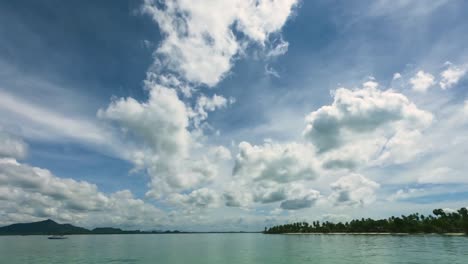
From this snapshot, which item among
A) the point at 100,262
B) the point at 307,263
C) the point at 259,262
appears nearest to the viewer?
the point at 307,263

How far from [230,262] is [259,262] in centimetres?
808

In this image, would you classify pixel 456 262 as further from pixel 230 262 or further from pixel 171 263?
pixel 171 263

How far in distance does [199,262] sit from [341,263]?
3799 centimetres

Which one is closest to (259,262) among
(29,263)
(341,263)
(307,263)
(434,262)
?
(307,263)

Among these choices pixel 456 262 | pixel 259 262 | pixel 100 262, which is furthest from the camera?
pixel 100 262

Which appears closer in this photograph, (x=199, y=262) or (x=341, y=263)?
(x=341, y=263)

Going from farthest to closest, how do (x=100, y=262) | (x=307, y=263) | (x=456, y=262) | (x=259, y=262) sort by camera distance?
(x=100, y=262) < (x=259, y=262) < (x=307, y=263) < (x=456, y=262)

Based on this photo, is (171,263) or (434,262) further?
(171,263)

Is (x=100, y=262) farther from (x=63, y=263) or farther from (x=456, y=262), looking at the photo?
(x=456, y=262)

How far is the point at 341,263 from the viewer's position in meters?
75.1

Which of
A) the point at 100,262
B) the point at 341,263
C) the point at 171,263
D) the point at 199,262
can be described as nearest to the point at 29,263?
the point at 100,262

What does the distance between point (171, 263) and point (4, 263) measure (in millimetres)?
52274

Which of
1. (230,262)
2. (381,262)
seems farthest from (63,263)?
(381,262)

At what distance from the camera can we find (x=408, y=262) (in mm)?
74312
